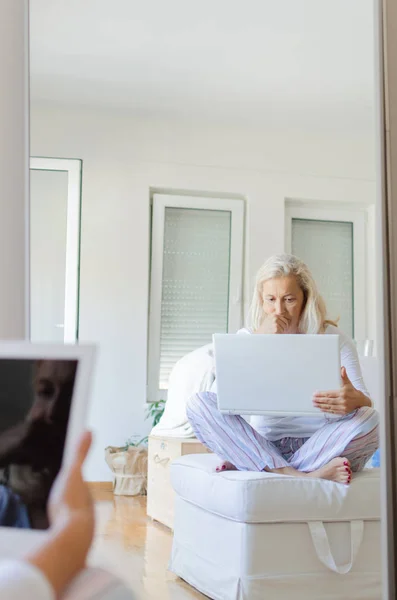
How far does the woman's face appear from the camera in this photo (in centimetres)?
182

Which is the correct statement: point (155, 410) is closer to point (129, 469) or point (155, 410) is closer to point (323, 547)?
point (129, 469)

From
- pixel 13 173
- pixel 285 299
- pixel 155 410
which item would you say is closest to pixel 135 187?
pixel 155 410

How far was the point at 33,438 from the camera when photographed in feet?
1.76

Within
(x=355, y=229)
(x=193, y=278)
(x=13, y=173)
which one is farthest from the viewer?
(x=355, y=229)

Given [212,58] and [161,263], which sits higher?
[212,58]

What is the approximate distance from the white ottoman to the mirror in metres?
0.86

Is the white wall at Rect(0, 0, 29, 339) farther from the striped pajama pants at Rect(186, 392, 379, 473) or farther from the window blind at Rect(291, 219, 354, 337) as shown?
the window blind at Rect(291, 219, 354, 337)

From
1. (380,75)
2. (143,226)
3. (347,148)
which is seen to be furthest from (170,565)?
(347,148)

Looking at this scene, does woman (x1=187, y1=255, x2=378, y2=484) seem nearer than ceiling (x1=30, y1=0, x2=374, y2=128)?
Yes

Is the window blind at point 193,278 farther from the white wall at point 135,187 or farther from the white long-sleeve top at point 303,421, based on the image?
the white long-sleeve top at point 303,421

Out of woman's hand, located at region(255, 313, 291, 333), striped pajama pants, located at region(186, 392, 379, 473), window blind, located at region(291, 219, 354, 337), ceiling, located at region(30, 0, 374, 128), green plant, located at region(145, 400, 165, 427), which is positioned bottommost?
green plant, located at region(145, 400, 165, 427)

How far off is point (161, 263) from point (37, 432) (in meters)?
2.66

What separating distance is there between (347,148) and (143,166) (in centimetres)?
95

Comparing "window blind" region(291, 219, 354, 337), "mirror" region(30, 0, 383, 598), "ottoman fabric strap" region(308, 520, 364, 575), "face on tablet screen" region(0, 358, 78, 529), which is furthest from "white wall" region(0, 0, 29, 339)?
"window blind" region(291, 219, 354, 337)
